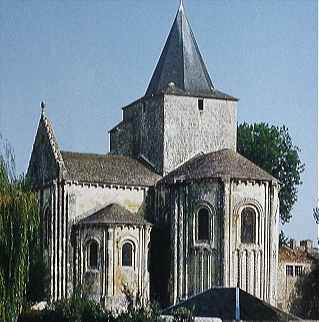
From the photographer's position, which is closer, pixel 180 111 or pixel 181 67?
pixel 180 111

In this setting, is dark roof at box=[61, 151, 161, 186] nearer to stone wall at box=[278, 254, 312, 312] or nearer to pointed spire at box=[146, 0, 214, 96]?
pointed spire at box=[146, 0, 214, 96]

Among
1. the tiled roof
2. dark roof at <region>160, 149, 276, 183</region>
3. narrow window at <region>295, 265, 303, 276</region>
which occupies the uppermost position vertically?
dark roof at <region>160, 149, 276, 183</region>

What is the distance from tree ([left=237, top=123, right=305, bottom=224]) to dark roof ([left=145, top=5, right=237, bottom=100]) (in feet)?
37.7

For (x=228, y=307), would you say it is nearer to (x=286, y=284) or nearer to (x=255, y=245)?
(x=255, y=245)

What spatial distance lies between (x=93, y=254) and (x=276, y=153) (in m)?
20.2

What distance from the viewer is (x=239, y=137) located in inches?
2484

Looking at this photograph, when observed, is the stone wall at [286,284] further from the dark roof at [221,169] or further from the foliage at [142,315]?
the foliage at [142,315]

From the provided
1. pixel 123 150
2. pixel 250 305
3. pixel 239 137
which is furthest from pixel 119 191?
pixel 239 137

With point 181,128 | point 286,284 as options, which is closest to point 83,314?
point 181,128

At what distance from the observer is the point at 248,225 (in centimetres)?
4466

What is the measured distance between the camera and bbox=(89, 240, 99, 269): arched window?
45.8 meters

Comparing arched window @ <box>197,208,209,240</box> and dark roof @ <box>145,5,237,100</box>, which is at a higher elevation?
dark roof @ <box>145,5,237,100</box>

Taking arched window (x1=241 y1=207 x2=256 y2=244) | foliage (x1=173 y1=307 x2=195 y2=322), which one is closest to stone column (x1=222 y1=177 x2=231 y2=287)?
arched window (x1=241 y1=207 x2=256 y2=244)

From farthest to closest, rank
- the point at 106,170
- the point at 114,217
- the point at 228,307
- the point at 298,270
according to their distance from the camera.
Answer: the point at 298,270, the point at 106,170, the point at 114,217, the point at 228,307
